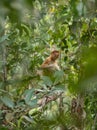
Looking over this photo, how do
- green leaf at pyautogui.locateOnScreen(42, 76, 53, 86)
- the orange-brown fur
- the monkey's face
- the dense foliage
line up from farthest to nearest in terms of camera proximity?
the monkey's face, the orange-brown fur, green leaf at pyautogui.locateOnScreen(42, 76, 53, 86), the dense foliage

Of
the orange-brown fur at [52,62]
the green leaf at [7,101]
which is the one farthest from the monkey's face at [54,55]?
the green leaf at [7,101]

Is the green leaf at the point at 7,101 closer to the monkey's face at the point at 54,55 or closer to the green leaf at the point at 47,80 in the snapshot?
the green leaf at the point at 47,80

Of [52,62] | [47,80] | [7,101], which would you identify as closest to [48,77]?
[47,80]

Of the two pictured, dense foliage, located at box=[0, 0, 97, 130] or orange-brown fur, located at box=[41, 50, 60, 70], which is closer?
dense foliage, located at box=[0, 0, 97, 130]

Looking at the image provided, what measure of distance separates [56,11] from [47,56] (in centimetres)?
55

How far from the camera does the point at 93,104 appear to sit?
179cm

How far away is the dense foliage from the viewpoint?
13.9 inches

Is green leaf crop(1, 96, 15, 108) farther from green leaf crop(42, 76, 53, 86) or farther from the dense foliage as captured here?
green leaf crop(42, 76, 53, 86)

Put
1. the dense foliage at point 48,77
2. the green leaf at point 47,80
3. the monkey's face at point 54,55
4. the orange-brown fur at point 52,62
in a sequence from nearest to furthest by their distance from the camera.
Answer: the dense foliage at point 48,77, the green leaf at point 47,80, the orange-brown fur at point 52,62, the monkey's face at point 54,55

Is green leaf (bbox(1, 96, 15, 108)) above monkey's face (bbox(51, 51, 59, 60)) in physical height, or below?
below

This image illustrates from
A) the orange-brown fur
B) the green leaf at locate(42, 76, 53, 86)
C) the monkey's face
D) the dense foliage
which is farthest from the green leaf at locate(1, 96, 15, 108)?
the monkey's face

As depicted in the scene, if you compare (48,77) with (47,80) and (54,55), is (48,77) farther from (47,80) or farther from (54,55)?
(54,55)

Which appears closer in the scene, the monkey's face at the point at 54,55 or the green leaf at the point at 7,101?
the green leaf at the point at 7,101

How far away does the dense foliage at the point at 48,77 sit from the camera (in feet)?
1.16
